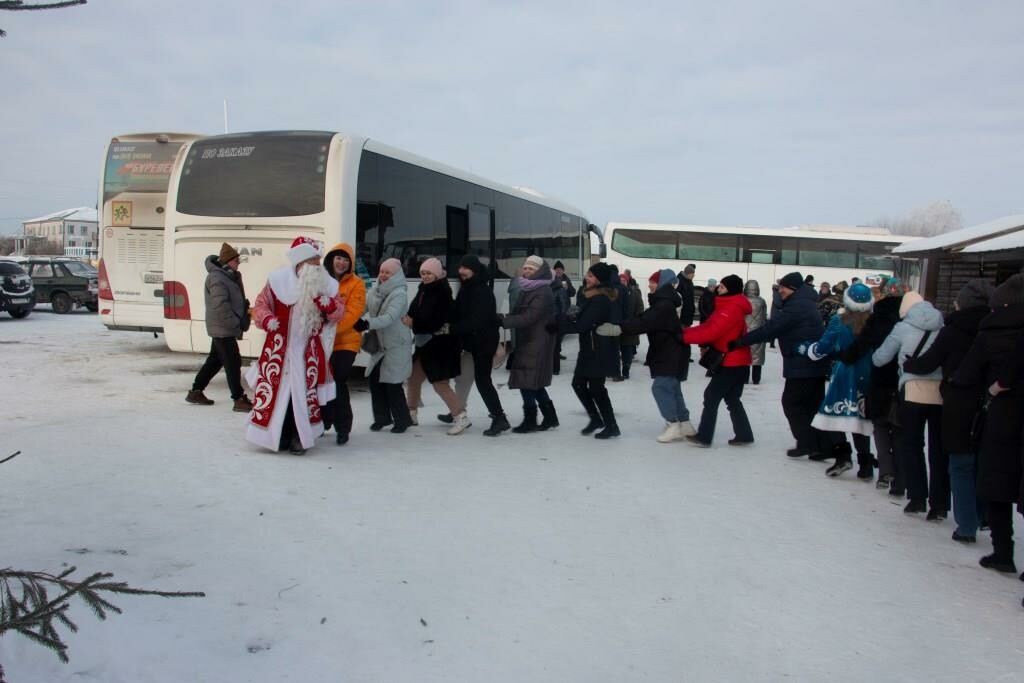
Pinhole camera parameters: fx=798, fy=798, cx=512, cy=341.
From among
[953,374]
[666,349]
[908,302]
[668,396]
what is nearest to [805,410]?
[668,396]

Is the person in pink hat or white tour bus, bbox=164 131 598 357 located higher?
white tour bus, bbox=164 131 598 357

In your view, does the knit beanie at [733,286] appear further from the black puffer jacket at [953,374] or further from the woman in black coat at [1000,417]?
the woman in black coat at [1000,417]

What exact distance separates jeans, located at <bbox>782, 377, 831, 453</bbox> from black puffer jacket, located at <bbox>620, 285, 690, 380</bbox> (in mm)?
1009

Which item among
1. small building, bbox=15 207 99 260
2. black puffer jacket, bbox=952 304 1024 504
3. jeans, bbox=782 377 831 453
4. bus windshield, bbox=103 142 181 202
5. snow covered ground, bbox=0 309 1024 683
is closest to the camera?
snow covered ground, bbox=0 309 1024 683

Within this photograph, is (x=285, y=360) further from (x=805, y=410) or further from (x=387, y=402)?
(x=805, y=410)

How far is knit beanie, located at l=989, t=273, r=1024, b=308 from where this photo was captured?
4703 mm

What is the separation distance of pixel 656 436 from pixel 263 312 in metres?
4.26

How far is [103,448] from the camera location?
6.61m

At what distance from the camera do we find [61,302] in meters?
23.7

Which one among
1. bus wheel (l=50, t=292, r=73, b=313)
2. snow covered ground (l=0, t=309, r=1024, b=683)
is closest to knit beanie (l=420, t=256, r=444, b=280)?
snow covered ground (l=0, t=309, r=1024, b=683)

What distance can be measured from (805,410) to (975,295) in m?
2.57

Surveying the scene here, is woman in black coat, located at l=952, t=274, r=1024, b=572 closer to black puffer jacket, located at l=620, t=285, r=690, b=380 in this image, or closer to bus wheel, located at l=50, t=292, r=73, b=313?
black puffer jacket, located at l=620, t=285, r=690, b=380

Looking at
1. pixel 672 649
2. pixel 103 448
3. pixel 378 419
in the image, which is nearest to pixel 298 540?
pixel 672 649

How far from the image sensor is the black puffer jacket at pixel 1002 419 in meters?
4.62
